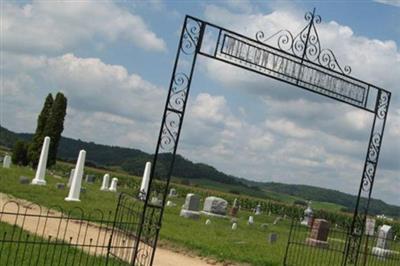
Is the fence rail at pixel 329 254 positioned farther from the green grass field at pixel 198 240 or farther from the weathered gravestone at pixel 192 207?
the weathered gravestone at pixel 192 207

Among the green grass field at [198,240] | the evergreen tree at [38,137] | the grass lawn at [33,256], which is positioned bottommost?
the green grass field at [198,240]

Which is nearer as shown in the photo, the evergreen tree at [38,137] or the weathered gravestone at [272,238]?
the weathered gravestone at [272,238]

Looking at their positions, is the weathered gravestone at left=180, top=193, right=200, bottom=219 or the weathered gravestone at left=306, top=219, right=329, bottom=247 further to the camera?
the weathered gravestone at left=180, top=193, right=200, bottom=219

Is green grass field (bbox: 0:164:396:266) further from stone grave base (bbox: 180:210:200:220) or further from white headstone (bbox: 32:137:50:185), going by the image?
stone grave base (bbox: 180:210:200:220)

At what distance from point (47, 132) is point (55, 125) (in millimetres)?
812

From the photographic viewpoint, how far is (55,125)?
38781 millimetres

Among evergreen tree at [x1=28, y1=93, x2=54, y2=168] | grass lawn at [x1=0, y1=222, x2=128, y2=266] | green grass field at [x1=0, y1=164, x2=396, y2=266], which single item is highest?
evergreen tree at [x1=28, y1=93, x2=54, y2=168]

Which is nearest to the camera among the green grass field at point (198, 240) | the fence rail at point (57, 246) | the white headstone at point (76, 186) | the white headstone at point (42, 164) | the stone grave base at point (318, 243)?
the fence rail at point (57, 246)

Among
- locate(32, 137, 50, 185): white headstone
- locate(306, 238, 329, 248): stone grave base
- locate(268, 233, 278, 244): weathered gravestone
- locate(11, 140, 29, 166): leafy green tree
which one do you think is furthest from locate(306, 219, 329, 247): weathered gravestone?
locate(11, 140, 29, 166): leafy green tree

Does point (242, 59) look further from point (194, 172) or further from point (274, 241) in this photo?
point (194, 172)

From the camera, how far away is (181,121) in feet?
28.7

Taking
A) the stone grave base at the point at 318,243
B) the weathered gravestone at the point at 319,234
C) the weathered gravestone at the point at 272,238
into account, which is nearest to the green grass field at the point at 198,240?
the weathered gravestone at the point at 272,238

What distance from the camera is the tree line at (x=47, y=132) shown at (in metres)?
38.8

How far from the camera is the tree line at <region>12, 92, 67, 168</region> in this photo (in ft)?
127
